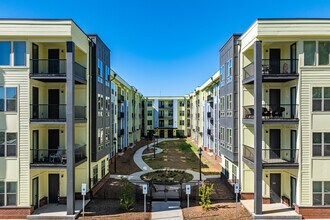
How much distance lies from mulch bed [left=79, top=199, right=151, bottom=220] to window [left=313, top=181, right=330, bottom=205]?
10.7m

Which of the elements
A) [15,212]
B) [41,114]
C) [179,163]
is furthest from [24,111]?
[179,163]

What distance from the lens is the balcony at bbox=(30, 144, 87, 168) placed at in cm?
1691

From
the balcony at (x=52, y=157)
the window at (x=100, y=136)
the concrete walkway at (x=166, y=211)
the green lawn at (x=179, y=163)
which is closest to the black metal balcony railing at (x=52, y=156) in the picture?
the balcony at (x=52, y=157)

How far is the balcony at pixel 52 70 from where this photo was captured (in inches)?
667

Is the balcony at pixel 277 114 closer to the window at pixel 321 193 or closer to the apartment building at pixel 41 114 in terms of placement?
the window at pixel 321 193

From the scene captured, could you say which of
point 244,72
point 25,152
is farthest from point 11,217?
point 244,72

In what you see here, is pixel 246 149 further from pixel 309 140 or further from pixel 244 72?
pixel 244 72

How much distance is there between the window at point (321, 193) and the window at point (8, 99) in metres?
19.8

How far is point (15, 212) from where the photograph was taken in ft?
54.3

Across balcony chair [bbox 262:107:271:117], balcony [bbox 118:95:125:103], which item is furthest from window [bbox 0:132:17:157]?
balcony [bbox 118:95:125:103]

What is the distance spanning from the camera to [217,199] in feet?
67.4

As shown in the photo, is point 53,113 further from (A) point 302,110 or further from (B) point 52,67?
(A) point 302,110

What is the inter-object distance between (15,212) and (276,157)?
17.8m

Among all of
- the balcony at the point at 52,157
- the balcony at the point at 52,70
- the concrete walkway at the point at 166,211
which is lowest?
the concrete walkway at the point at 166,211
